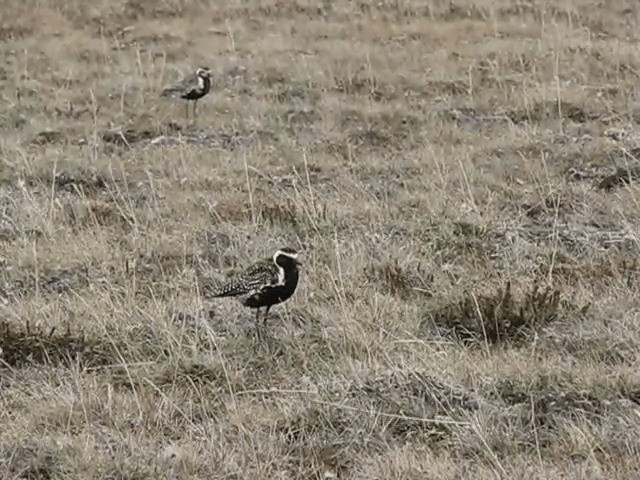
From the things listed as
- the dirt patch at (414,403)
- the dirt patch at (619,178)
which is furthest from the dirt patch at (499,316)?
the dirt patch at (619,178)

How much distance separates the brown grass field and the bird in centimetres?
21

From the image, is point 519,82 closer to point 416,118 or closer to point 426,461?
point 416,118

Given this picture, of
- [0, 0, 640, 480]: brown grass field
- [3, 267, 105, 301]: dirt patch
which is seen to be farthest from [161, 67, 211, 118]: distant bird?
[3, 267, 105, 301]: dirt patch

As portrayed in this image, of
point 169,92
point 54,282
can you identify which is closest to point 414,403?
point 54,282

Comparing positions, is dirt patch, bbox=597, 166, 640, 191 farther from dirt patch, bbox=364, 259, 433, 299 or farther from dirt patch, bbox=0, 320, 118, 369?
dirt patch, bbox=0, 320, 118, 369

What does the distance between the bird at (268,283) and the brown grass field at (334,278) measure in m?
0.21

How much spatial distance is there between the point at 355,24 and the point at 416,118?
24.5 feet

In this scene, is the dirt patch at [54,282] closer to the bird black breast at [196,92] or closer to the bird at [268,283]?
the bird at [268,283]

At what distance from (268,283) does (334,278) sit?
2.54ft

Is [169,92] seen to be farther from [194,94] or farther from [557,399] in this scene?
[557,399]

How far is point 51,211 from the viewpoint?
254 inches

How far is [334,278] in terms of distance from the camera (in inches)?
214

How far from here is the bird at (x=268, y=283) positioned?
471 cm

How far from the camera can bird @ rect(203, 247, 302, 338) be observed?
4.71m
